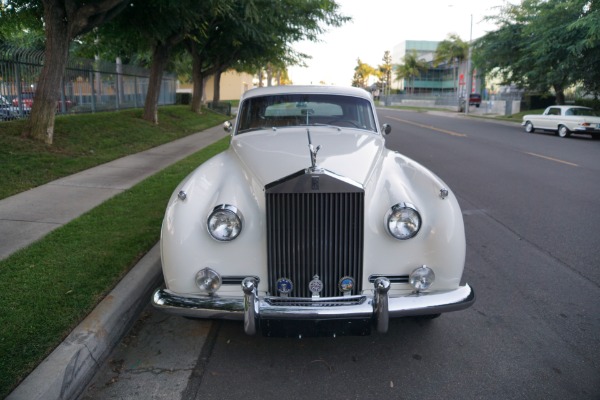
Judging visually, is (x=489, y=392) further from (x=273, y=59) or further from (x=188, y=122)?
(x=273, y=59)

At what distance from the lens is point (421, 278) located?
3289mm

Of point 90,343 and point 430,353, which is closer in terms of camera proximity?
point 90,343

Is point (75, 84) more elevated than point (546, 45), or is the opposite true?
point (546, 45)

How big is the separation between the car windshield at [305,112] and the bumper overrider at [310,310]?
2269mm

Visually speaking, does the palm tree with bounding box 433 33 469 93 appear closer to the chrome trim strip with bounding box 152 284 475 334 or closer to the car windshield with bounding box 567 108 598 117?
the car windshield with bounding box 567 108 598 117

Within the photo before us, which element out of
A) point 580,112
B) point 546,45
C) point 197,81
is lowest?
point 580,112

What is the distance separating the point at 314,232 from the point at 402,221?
23.0 inches

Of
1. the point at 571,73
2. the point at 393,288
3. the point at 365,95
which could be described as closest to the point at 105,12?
the point at 365,95

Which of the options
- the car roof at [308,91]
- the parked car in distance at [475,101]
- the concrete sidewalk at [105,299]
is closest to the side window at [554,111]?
the concrete sidewalk at [105,299]

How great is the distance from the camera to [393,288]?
331 cm

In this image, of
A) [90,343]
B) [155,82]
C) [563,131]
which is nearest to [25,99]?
[155,82]

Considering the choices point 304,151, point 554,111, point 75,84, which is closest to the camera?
point 304,151

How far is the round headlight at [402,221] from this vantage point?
3.28 meters

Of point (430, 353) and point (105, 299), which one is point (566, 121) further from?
point (105, 299)
